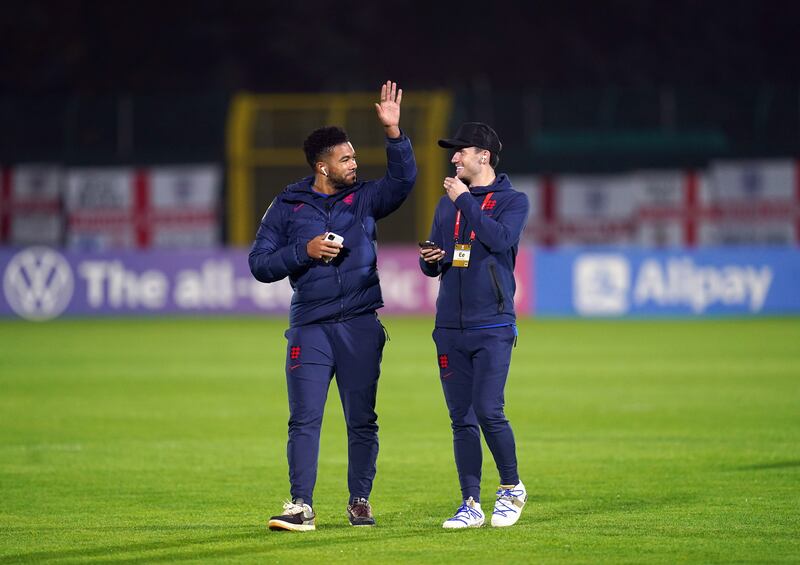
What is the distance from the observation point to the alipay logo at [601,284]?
2989cm

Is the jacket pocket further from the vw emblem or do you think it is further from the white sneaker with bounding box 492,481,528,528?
the vw emblem

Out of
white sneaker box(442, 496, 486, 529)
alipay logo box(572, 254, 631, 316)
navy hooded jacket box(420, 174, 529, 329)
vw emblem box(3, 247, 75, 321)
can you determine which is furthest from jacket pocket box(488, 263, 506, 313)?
vw emblem box(3, 247, 75, 321)

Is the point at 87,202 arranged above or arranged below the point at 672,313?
above

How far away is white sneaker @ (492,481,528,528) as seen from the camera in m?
8.73

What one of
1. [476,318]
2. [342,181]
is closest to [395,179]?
[342,181]

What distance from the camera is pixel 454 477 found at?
11.1 meters

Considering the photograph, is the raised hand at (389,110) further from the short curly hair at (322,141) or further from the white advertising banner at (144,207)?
the white advertising banner at (144,207)

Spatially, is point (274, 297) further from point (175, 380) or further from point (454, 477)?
point (454, 477)

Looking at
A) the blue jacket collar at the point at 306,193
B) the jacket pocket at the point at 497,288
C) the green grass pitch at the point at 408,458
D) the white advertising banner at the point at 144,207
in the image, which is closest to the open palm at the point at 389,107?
the blue jacket collar at the point at 306,193

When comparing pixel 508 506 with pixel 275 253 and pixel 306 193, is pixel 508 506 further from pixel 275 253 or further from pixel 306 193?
pixel 306 193

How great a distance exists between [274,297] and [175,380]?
11555 mm

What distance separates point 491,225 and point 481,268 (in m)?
0.32

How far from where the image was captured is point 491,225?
8.49 metres

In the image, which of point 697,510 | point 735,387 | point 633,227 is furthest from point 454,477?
point 633,227
